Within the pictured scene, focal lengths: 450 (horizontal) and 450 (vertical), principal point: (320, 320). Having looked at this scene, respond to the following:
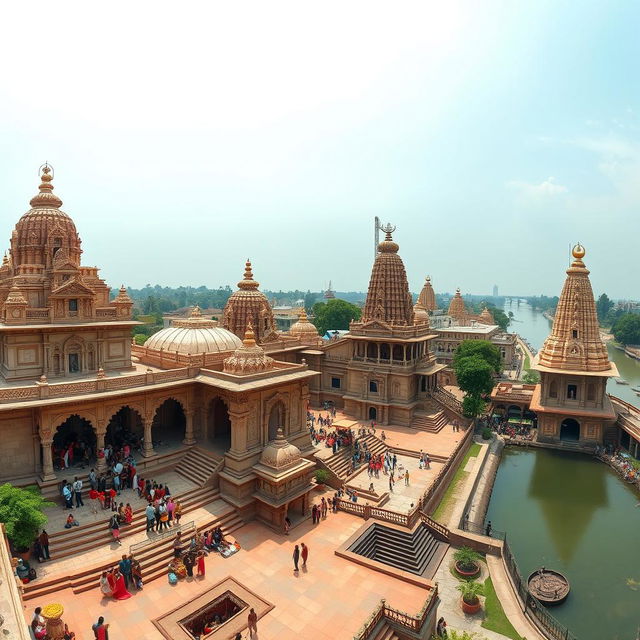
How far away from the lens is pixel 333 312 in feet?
272

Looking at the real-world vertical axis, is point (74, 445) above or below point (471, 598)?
above

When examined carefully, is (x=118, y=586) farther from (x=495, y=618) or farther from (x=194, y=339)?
(x=194, y=339)

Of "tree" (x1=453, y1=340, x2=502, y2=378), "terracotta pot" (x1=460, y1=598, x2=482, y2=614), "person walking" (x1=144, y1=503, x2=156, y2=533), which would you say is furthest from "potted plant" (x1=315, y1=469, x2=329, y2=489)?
"tree" (x1=453, y1=340, x2=502, y2=378)

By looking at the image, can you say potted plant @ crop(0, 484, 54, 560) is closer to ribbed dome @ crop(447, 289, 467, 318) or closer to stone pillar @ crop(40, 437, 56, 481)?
stone pillar @ crop(40, 437, 56, 481)

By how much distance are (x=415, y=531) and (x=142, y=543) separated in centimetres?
1171

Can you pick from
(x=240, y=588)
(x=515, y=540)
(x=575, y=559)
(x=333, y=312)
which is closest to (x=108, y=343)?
(x=240, y=588)

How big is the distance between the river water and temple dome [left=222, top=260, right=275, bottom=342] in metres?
21.0

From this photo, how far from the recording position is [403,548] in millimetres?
19891

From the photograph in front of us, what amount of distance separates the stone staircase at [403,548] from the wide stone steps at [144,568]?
588 cm

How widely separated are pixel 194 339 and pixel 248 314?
10.4 m

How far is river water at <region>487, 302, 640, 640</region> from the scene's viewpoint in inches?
717

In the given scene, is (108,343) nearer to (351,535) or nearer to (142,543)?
(142,543)

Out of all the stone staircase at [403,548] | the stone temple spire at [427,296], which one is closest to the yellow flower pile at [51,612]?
the stone staircase at [403,548]

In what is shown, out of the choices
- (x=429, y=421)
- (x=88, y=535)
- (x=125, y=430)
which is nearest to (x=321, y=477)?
(x=125, y=430)
